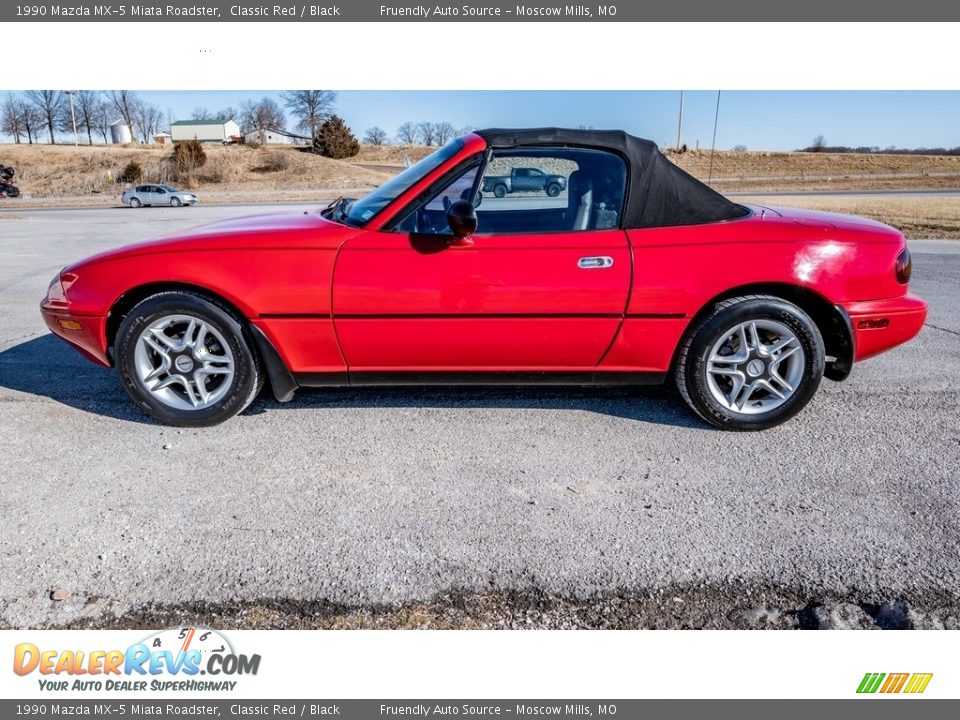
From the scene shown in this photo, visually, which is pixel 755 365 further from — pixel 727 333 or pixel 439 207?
pixel 439 207

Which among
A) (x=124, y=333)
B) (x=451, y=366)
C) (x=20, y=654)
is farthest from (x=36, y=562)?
(x=451, y=366)

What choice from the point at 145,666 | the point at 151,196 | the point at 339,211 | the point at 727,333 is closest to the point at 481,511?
the point at 145,666

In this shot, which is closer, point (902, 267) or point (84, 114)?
point (902, 267)

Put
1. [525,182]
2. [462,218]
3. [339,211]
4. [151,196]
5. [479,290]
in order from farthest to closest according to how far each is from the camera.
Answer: [151,196], [339,211], [525,182], [479,290], [462,218]

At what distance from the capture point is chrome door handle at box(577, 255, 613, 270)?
125 inches

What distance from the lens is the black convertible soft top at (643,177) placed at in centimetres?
331

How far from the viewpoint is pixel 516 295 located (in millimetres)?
3189

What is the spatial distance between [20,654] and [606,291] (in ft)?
8.82

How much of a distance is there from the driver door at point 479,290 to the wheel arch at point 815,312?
469 millimetres

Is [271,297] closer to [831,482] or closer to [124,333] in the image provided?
[124,333]

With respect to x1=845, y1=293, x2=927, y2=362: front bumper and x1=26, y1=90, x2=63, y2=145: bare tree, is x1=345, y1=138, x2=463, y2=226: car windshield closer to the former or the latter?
x1=845, y1=293, x2=927, y2=362: front bumper

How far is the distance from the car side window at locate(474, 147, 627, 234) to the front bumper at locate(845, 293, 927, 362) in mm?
1373

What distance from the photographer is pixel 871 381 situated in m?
4.11

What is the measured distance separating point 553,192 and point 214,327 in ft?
6.31
